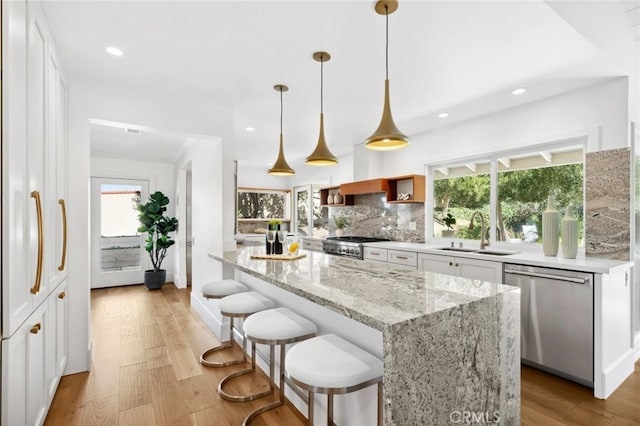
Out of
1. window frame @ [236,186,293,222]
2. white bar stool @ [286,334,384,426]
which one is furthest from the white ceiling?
window frame @ [236,186,293,222]

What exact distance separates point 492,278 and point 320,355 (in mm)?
2175

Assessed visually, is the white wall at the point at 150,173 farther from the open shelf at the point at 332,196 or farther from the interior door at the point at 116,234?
the open shelf at the point at 332,196

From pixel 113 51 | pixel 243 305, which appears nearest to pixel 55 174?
pixel 113 51

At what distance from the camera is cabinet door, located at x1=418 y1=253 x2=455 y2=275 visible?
330 cm

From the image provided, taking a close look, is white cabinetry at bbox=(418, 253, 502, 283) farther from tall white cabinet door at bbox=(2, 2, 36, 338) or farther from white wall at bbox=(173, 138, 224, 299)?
tall white cabinet door at bbox=(2, 2, 36, 338)

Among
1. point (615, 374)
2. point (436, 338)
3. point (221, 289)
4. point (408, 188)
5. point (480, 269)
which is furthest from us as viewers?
point (408, 188)

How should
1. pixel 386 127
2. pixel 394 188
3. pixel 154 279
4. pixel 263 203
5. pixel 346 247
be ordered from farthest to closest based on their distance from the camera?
pixel 263 203
pixel 154 279
pixel 394 188
pixel 346 247
pixel 386 127

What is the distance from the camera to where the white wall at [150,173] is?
573 cm

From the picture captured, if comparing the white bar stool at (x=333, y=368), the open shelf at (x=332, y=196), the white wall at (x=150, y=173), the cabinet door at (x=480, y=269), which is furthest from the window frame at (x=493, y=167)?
the white wall at (x=150, y=173)

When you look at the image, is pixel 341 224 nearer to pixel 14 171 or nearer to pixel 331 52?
pixel 331 52

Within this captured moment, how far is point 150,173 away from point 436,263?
5462mm

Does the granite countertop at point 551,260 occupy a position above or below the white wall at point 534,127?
below

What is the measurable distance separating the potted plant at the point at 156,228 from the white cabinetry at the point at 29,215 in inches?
139

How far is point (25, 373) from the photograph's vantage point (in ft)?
4.96
